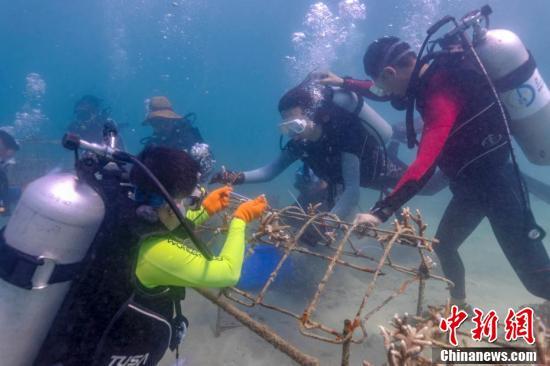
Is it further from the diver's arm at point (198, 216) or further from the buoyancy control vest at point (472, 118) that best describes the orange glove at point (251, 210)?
the buoyancy control vest at point (472, 118)

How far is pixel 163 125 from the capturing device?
10516 mm

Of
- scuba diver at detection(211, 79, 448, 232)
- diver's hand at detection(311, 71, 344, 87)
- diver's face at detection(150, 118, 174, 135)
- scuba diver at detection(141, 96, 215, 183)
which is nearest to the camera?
scuba diver at detection(211, 79, 448, 232)

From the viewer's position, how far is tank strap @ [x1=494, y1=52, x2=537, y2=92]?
4688 mm

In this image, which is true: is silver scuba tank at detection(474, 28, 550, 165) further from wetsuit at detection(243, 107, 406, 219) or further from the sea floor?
the sea floor

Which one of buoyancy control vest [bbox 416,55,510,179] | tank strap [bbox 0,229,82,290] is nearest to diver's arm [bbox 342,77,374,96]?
buoyancy control vest [bbox 416,55,510,179]

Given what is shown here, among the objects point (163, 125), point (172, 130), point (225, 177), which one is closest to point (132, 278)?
point (225, 177)

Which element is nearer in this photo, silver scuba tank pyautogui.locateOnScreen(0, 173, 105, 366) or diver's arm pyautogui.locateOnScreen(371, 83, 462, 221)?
silver scuba tank pyautogui.locateOnScreen(0, 173, 105, 366)

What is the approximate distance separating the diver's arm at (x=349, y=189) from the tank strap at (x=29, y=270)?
3.41 m

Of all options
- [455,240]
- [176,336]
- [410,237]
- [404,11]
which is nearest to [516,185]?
[455,240]

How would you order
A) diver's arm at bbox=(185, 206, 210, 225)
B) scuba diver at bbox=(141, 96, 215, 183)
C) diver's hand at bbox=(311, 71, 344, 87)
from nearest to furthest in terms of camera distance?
diver's arm at bbox=(185, 206, 210, 225) < diver's hand at bbox=(311, 71, 344, 87) < scuba diver at bbox=(141, 96, 215, 183)

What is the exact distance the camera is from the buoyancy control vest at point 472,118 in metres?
4.45

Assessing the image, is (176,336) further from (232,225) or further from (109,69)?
(109,69)

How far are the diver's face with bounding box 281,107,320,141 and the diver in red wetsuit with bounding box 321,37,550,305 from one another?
133cm

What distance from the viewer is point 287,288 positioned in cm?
843
